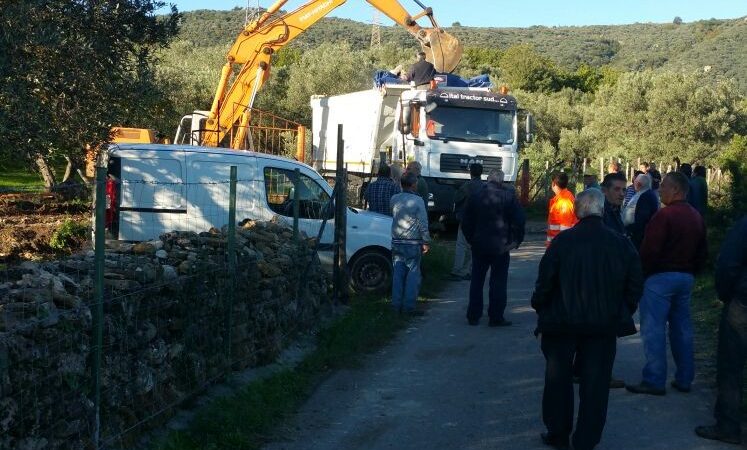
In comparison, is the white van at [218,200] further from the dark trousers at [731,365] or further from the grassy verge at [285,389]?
the dark trousers at [731,365]

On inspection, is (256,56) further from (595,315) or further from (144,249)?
(595,315)

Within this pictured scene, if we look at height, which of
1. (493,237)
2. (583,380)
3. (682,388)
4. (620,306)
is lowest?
(682,388)

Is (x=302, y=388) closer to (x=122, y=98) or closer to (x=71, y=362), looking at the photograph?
(x=71, y=362)

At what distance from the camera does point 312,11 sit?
2367 centimetres

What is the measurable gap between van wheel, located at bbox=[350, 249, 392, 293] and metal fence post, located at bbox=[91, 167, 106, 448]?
24.3ft

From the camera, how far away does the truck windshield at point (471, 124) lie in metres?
21.8

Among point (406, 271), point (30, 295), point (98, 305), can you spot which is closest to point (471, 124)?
point (406, 271)

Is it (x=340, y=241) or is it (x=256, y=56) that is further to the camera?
(x=256, y=56)

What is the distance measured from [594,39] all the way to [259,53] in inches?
4748

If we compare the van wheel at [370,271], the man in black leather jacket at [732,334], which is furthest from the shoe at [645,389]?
the van wheel at [370,271]

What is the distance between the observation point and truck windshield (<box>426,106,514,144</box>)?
21.8 m

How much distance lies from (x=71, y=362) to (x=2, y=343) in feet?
2.26

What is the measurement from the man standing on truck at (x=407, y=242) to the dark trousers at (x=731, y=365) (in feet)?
17.4

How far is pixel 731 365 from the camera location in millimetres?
6793
